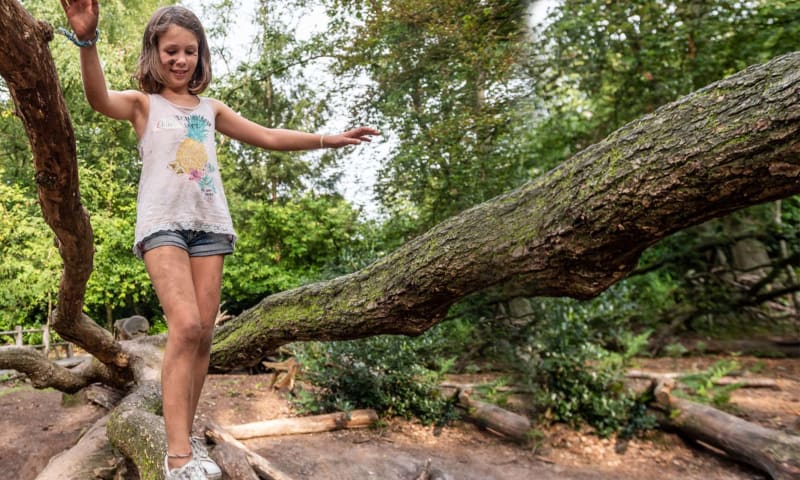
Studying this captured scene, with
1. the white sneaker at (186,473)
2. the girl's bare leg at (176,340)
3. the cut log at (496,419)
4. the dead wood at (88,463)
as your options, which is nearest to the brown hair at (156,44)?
the girl's bare leg at (176,340)

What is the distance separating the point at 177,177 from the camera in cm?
196

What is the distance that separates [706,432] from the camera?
4602 mm

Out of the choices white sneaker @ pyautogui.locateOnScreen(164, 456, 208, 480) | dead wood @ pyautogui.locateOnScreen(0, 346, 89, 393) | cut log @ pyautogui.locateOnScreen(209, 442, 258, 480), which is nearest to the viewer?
white sneaker @ pyautogui.locateOnScreen(164, 456, 208, 480)

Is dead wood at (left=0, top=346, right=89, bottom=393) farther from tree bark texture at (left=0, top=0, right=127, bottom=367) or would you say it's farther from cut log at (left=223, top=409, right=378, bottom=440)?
cut log at (left=223, top=409, right=378, bottom=440)

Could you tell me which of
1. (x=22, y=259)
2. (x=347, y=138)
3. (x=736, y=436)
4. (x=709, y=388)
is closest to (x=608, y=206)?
(x=347, y=138)

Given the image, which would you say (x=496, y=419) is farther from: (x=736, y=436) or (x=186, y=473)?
(x=186, y=473)

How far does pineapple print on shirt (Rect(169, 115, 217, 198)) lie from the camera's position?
1.99m

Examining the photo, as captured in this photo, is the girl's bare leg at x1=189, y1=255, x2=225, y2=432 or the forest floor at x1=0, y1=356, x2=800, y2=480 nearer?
the girl's bare leg at x1=189, y1=255, x2=225, y2=432

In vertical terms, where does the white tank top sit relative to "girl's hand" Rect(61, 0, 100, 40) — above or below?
below

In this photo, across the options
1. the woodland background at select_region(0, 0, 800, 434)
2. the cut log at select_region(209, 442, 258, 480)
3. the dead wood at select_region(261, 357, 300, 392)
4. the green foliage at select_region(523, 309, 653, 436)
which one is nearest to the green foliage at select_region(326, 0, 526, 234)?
the woodland background at select_region(0, 0, 800, 434)

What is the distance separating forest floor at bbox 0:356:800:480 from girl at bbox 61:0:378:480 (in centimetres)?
264

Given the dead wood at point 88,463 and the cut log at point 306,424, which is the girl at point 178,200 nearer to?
the dead wood at point 88,463

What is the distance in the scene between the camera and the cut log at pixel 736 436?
12.7 feet

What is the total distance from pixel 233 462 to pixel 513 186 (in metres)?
4.38
